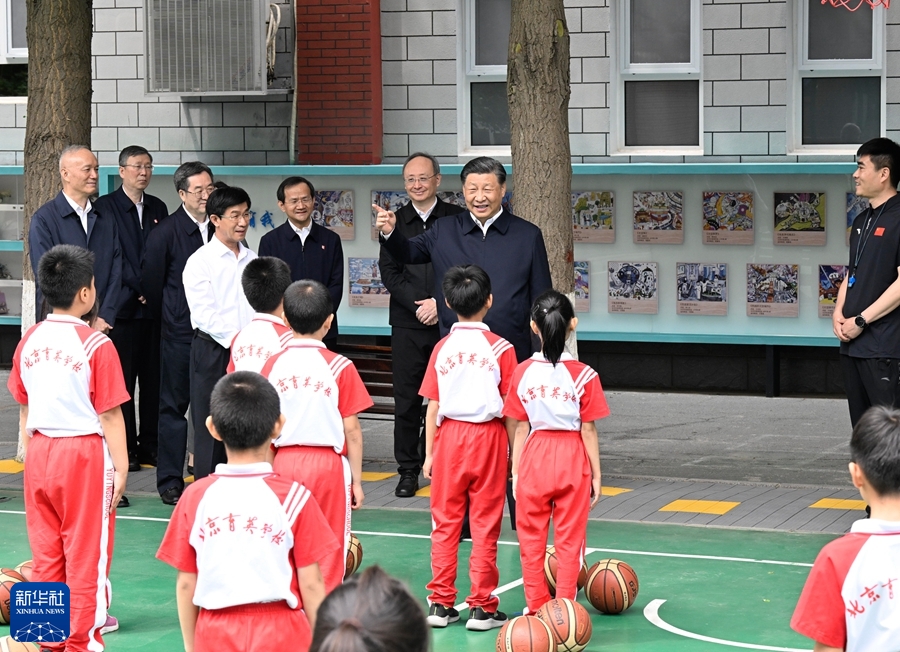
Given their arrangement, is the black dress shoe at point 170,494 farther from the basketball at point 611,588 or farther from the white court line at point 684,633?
the white court line at point 684,633

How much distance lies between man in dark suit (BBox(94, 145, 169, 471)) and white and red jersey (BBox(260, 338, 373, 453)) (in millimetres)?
4385

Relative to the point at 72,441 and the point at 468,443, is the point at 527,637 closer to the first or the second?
the point at 468,443

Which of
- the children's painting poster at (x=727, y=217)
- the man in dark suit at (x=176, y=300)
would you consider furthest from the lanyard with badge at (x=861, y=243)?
the children's painting poster at (x=727, y=217)

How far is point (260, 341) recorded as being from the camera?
22.0ft

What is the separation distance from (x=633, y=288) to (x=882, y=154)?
6027 millimetres

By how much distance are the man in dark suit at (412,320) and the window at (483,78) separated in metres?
5.62

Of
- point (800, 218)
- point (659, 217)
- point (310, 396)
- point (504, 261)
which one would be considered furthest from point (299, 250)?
point (800, 218)

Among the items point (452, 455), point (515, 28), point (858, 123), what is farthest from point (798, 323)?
point (452, 455)

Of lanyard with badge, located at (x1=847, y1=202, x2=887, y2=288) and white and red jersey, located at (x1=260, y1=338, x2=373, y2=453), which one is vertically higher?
lanyard with badge, located at (x1=847, y1=202, x2=887, y2=288)

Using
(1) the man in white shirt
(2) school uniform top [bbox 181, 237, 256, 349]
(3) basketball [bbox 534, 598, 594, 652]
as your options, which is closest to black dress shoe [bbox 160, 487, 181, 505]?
(1) the man in white shirt

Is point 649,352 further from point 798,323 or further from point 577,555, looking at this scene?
point 577,555

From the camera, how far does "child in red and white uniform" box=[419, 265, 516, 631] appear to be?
650 cm

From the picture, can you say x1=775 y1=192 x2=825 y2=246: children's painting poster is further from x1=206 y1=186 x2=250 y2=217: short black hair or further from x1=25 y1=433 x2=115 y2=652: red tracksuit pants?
x1=25 y1=433 x2=115 y2=652: red tracksuit pants

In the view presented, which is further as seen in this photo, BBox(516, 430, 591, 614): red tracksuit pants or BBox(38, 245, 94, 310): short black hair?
BBox(516, 430, 591, 614): red tracksuit pants
